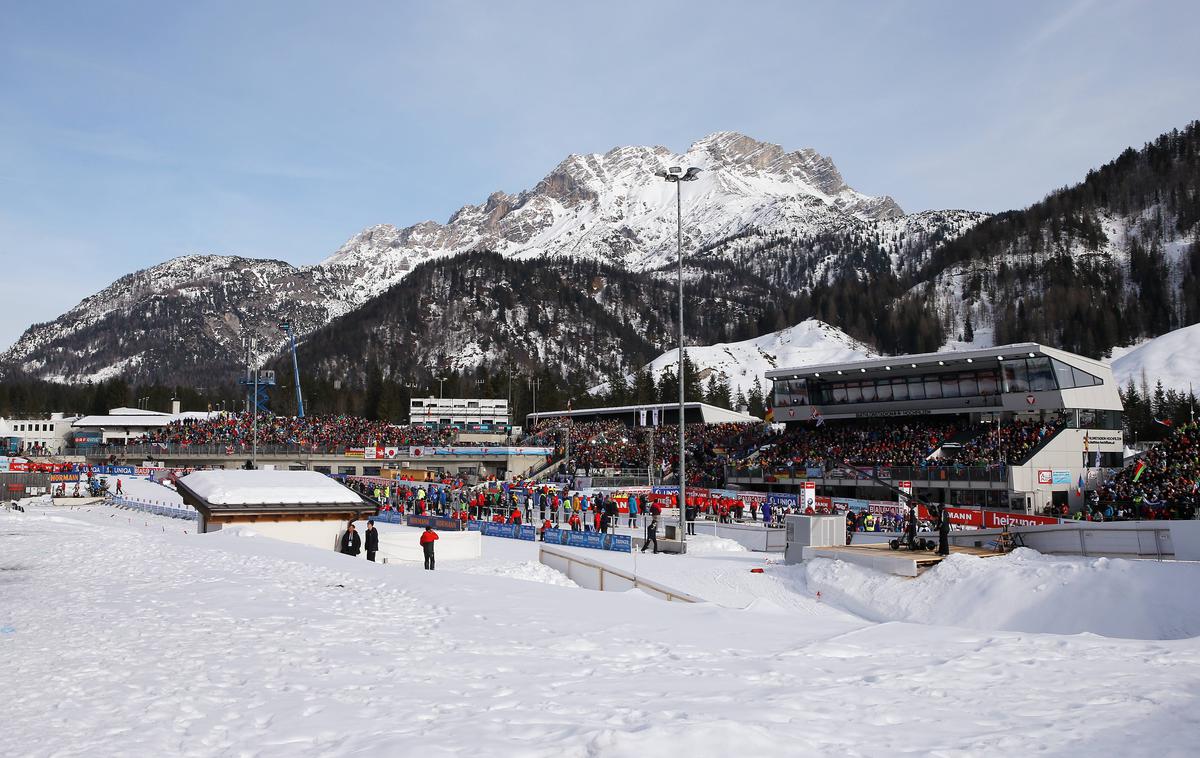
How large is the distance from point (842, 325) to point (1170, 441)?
539ft

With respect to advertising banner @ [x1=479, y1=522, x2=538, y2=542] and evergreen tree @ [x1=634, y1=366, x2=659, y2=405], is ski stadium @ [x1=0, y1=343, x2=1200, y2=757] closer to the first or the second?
advertising banner @ [x1=479, y1=522, x2=538, y2=542]

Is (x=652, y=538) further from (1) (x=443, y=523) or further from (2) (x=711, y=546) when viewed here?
(1) (x=443, y=523)

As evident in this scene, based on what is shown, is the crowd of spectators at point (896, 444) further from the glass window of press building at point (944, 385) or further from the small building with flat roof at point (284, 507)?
the small building with flat roof at point (284, 507)

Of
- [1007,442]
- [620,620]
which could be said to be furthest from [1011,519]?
[620,620]

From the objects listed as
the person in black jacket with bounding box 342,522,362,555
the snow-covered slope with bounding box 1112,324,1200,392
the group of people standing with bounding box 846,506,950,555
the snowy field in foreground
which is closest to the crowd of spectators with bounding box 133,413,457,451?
the group of people standing with bounding box 846,506,950,555

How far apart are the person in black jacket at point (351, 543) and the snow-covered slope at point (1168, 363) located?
363 feet

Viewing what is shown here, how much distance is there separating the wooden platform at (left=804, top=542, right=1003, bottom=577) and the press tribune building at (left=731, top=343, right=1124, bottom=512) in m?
17.4

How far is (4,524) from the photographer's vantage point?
26875mm

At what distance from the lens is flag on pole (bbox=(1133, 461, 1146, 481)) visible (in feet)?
110

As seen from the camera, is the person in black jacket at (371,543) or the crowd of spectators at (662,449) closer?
the person in black jacket at (371,543)

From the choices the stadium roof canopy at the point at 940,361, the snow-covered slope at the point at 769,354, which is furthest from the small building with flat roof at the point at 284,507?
the snow-covered slope at the point at 769,354

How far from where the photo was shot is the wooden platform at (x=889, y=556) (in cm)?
2091

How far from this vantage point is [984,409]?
49.1m

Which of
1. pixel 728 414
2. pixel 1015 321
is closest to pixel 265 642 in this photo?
pixel 728 414
